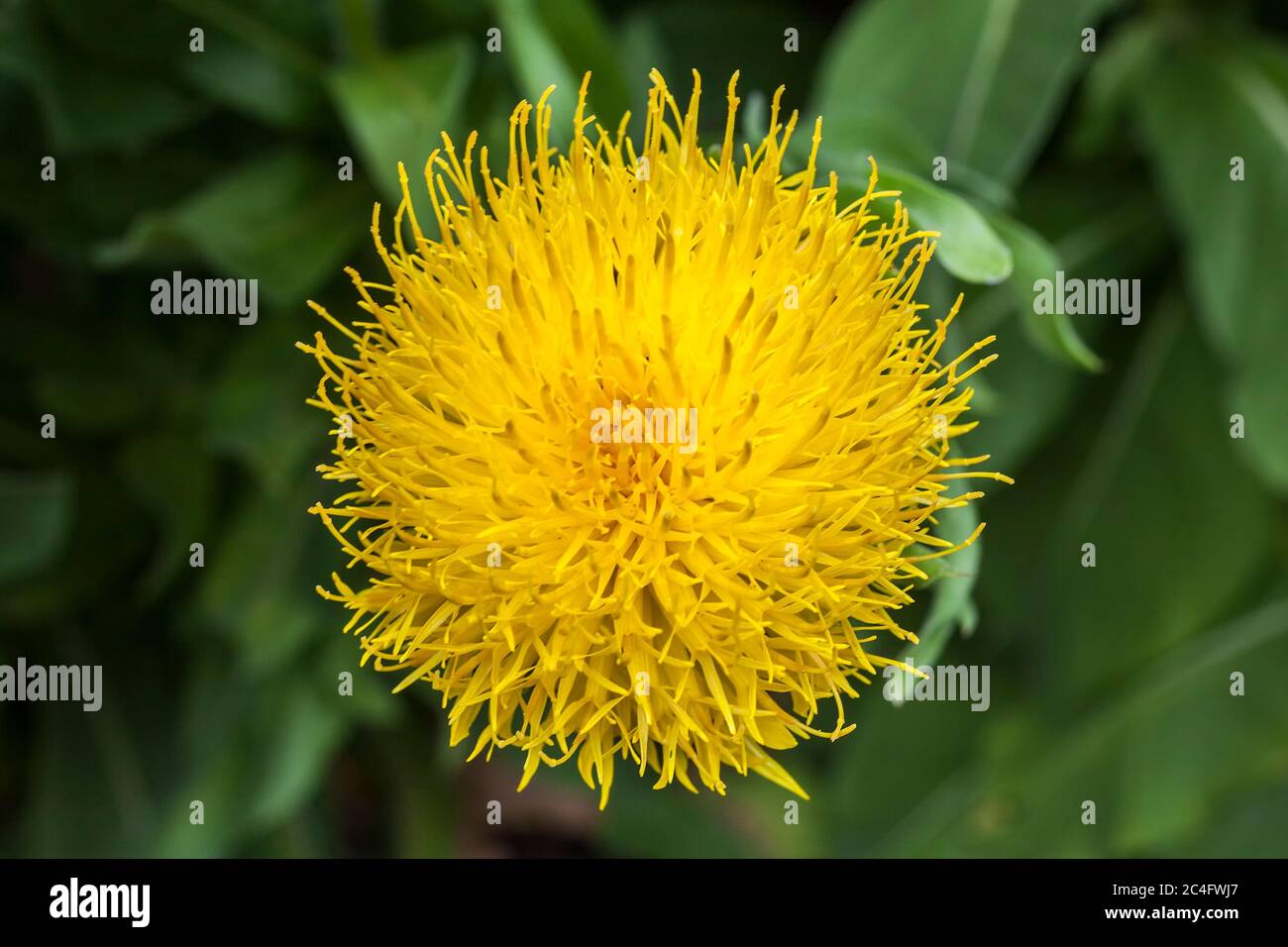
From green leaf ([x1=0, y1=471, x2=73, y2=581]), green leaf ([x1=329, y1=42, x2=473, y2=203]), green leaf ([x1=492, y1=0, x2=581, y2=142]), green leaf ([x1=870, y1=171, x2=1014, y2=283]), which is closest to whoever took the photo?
A: green leaf ([x1=870, y1=171, x2=1014, y2=283])

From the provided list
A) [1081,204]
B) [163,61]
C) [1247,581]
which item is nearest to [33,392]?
[163,61]

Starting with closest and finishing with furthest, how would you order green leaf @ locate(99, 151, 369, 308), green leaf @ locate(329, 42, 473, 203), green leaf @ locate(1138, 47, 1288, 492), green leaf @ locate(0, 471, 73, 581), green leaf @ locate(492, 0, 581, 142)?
green leaf @ locate(492, 0, 581, 142) → green leaf @ locate(329, 42, 473, 203) → green leaf @ locate(99, 151, 369, 308) → green leaf @ locate(1138, 47, 1288, 492) → green leaf @ locate(0, 471, 73, 581)

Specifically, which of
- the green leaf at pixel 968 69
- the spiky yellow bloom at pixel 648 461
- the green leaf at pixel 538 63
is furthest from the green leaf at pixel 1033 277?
the green leaf at pixel 538 63

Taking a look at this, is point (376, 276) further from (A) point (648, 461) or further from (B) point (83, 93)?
(A) point (648, 461)

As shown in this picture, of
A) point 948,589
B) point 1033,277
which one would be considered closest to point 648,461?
point 948,589

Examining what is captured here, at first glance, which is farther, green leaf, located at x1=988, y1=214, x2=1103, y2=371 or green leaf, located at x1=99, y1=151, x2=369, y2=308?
green leaf, located at x1=99, y1=151, x2=369, y2=308

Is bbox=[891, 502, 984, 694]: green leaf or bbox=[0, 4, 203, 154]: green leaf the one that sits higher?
bbox=[0, 4, 203, 154]: green leaf

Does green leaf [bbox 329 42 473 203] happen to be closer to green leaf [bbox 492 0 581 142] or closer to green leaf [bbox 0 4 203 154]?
green leaf [bbox 492 0 581 142]

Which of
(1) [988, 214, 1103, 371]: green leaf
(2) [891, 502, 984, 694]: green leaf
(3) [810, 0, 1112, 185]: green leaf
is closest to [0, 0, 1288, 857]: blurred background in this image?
(3) [810, 0, 1112, 185]: green leaf
